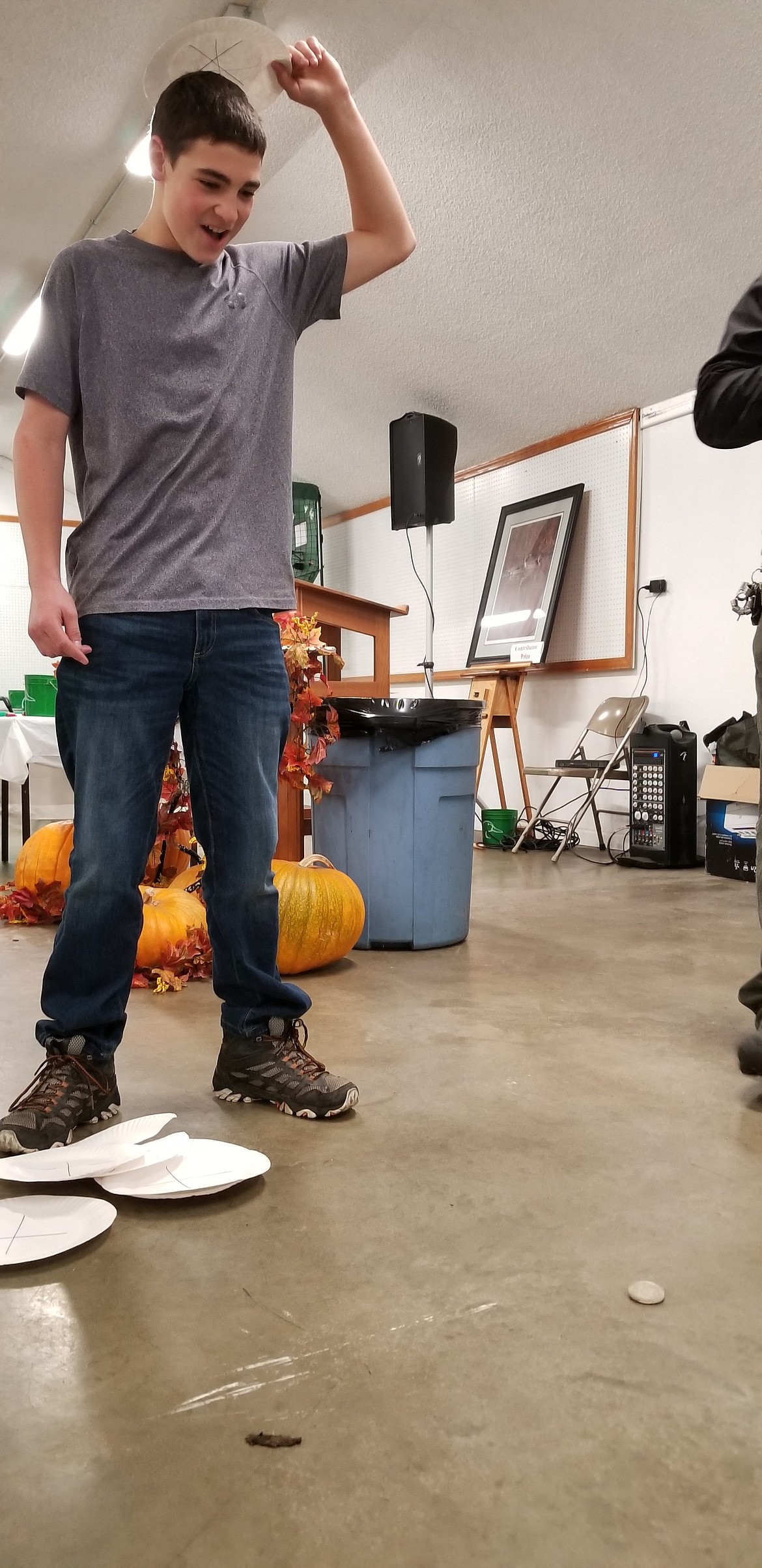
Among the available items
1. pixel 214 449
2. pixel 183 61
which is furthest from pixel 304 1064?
pixel 183 61

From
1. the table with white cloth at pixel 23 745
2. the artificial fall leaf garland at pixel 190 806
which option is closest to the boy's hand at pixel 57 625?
the artificial fall leaf garland at pixel 190 806

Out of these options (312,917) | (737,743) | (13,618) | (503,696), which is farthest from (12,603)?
(312,917)

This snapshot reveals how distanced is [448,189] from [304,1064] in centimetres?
384

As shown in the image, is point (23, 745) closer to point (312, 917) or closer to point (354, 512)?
point (312, 917)

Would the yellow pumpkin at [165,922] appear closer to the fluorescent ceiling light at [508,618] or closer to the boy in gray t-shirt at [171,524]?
the boy in gray t-shirt at [171,524]

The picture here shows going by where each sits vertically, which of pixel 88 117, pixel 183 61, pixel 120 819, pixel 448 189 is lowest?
pixel 120 819

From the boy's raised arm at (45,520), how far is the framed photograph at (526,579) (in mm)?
4011

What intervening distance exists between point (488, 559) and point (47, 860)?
366cm

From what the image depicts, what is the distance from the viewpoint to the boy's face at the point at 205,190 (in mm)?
1141

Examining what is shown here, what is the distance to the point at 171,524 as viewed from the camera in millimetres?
1245

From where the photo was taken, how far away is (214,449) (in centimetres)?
127

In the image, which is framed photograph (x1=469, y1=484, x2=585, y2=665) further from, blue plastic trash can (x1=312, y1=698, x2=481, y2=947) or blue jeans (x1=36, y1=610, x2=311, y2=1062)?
blue jeans (x1=36, y1=610, x2=311, y2=1062)

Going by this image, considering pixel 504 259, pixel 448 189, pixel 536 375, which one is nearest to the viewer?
pixel 448 189

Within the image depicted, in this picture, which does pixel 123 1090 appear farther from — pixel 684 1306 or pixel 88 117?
pixel 88 117
